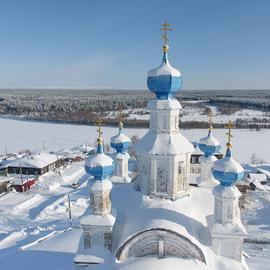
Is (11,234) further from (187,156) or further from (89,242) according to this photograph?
(187,156)

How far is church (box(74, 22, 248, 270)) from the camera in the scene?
→ 5.93 meters

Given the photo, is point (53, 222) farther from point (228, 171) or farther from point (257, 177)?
point (257, 177)

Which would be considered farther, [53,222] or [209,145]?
[53,222]

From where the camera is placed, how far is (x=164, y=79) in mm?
6426

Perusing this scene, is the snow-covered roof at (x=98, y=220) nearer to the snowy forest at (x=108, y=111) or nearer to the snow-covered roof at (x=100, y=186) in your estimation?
the snow-covered roof at (x=100, y=186)

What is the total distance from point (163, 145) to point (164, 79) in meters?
1.37

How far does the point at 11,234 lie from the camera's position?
12.6 meters

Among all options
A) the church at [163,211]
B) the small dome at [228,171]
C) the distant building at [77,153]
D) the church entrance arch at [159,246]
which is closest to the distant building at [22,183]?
the distant building at [77,153]

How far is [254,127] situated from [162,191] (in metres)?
38.7

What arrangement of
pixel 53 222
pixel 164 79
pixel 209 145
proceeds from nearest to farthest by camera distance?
pixel 164 79 < pixel 209 145 < pixel 53 222

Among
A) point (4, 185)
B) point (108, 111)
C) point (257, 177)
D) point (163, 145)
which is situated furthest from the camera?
point (108, 111)

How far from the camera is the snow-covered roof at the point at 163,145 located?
6.57m

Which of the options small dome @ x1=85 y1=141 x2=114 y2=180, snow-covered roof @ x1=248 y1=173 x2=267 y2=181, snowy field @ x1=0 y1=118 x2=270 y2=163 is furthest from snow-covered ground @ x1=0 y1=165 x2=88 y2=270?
snowy field @ x1=0 y1=118 x2=270 y2=163

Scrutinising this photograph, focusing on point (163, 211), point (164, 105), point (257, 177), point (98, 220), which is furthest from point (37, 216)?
point (257, 177)
